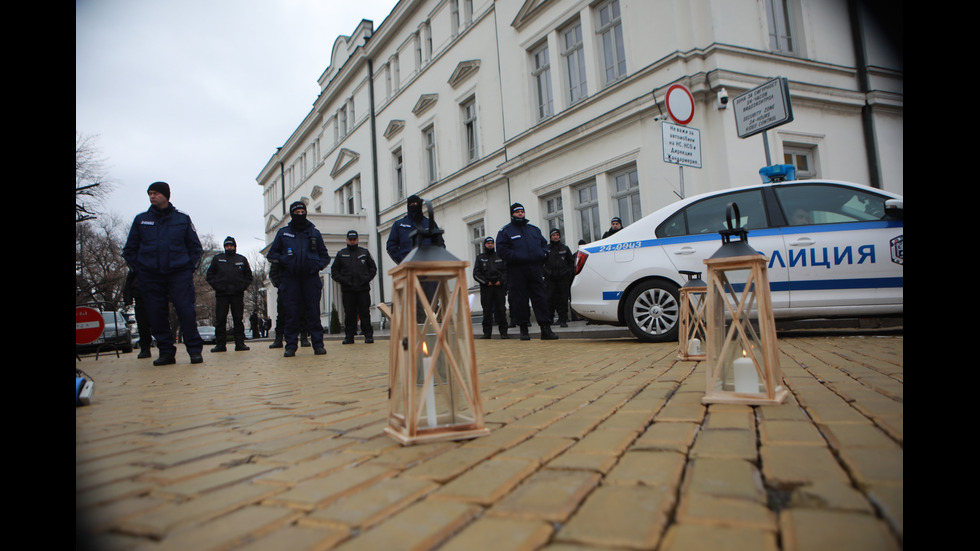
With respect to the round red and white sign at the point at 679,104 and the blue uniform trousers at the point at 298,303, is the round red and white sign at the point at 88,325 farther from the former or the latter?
the round red and white sign at the point at 679,104

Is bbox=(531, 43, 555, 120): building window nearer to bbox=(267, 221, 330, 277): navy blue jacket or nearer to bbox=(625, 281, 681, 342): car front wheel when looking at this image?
bbox=(267, 221, 330, 277): navy blue jacket

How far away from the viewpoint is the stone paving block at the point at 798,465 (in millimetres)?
1448

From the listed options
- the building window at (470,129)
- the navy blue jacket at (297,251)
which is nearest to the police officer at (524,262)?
the navy blue jacket at (297,251)

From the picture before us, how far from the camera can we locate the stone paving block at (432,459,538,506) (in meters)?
1.44

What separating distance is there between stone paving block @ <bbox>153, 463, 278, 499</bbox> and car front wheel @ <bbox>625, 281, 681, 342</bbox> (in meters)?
5.24

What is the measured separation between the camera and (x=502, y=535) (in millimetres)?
A: 1189

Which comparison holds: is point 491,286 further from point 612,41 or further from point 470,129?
point 470,129

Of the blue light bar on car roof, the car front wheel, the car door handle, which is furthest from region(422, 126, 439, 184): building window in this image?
the car door handle

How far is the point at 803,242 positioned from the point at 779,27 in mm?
8758

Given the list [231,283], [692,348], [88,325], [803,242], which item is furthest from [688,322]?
[231,283]

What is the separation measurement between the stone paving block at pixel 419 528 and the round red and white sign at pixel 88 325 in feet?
24.2
